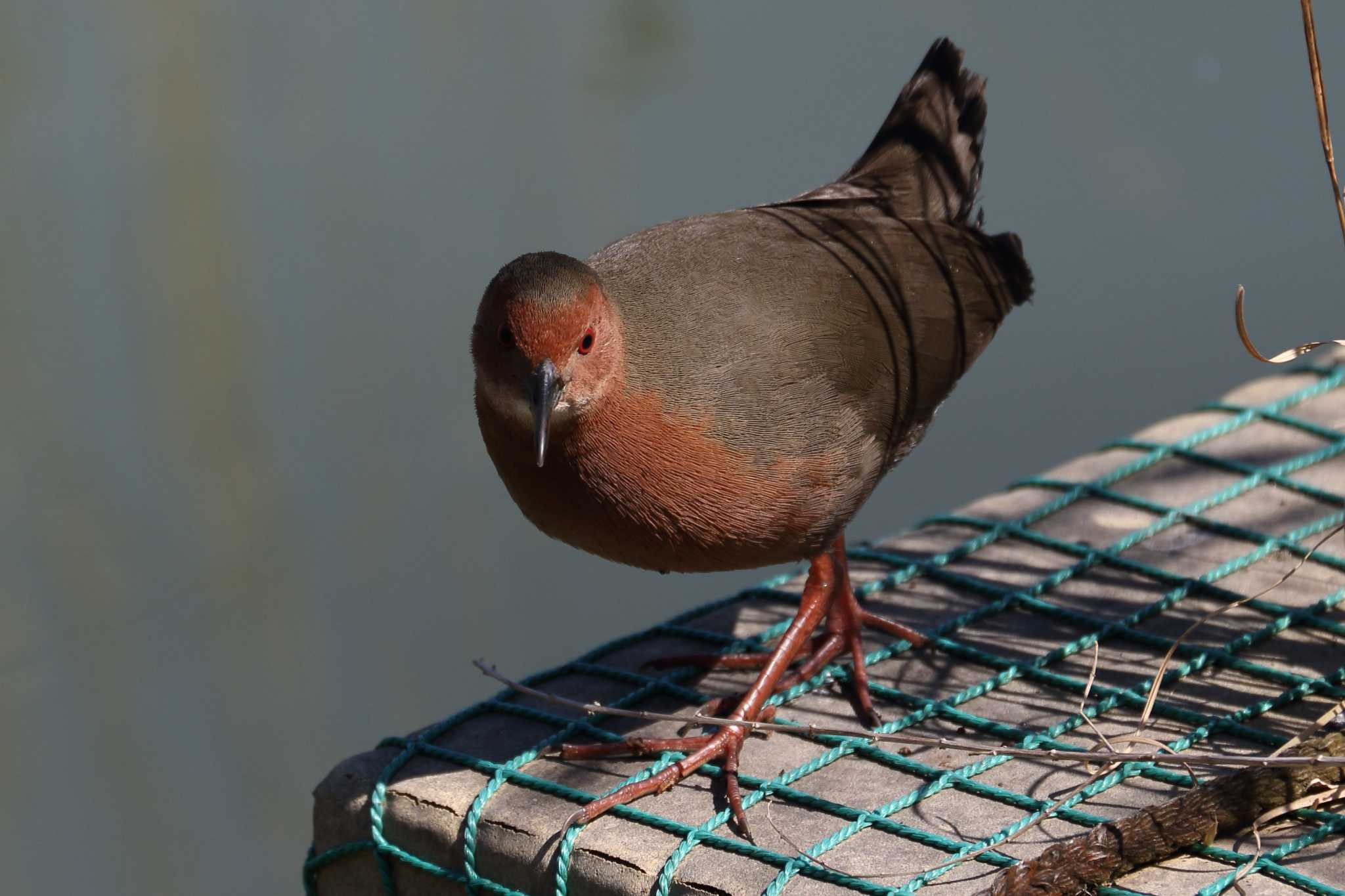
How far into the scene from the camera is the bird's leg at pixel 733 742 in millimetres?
2904

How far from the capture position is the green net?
2.74 m

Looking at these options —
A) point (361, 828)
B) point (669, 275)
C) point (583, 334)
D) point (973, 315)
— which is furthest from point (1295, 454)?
point (361, 828)

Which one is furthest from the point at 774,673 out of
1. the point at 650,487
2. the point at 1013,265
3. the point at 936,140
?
the point at 936,140

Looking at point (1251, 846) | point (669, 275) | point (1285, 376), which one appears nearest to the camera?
point (1251, 846)

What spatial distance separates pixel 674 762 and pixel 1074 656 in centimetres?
98

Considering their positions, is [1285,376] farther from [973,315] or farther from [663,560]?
[663,560]

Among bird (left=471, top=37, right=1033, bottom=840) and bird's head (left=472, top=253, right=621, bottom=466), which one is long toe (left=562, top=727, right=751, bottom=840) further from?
bird's head (left=472, top=253, right=621, bottom=466)

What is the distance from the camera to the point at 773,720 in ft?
10.7

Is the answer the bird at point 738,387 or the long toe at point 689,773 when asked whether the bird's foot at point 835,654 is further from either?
the long toe at point 689,773

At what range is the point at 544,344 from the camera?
9.02 feet

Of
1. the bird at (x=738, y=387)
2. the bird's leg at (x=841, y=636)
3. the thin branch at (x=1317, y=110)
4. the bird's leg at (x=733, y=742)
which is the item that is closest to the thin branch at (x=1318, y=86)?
the thin branch at (x=1317, y=110)

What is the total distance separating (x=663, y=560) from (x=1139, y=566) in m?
1.39

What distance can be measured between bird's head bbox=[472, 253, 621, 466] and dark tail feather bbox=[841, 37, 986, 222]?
1.21 metres

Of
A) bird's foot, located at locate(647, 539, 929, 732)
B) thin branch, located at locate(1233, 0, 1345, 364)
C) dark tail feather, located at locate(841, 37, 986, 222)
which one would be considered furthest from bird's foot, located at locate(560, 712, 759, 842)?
dark tail feather, located at locate(841, 37, 986, 222)
